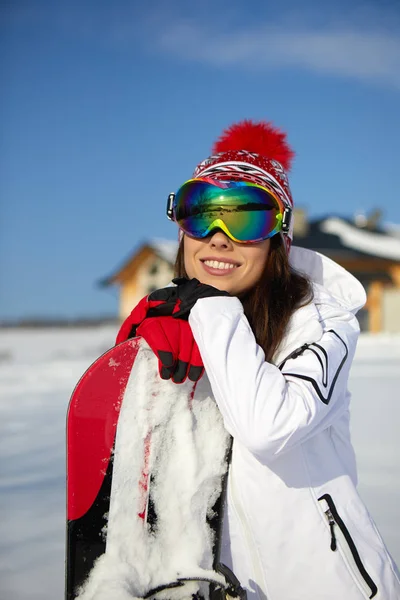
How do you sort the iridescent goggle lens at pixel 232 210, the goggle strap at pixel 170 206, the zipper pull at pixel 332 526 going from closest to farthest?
1. the zipper pull at pixel 332 526
2. the iridescent goggle lens at pixel 232 210
3. the goggle strap at pixel 170 206

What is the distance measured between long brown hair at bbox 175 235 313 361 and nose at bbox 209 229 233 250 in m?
0.15

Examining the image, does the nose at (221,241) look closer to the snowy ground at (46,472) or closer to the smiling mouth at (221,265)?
the smiling mouth at (221,265)

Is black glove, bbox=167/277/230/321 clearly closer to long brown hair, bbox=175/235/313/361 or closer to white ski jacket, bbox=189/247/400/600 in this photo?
white ski jacket, bbox=189/247/400/600

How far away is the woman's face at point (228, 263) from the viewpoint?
1.81m

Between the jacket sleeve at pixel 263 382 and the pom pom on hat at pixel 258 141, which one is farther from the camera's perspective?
the pom pom on hat at pixel 258 141

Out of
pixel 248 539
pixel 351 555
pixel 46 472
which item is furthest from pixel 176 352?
pixel 46 472

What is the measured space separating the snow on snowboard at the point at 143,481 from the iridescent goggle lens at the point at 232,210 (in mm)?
424

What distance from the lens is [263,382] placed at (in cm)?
139

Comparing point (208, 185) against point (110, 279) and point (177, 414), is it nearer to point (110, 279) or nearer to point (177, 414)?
point (177, 414)

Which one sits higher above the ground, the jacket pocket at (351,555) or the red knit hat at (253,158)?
the red knit hat at (253,158)

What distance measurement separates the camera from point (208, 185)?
6.03ft

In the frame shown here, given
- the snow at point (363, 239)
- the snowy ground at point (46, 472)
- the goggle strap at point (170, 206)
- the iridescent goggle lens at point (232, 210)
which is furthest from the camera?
the snow at point (363, 239)

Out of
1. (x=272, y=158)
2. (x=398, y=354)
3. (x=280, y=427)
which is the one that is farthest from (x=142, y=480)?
(x=398, y=354)

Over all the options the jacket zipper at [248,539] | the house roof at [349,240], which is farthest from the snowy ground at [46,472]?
the house roof at [349,240]
